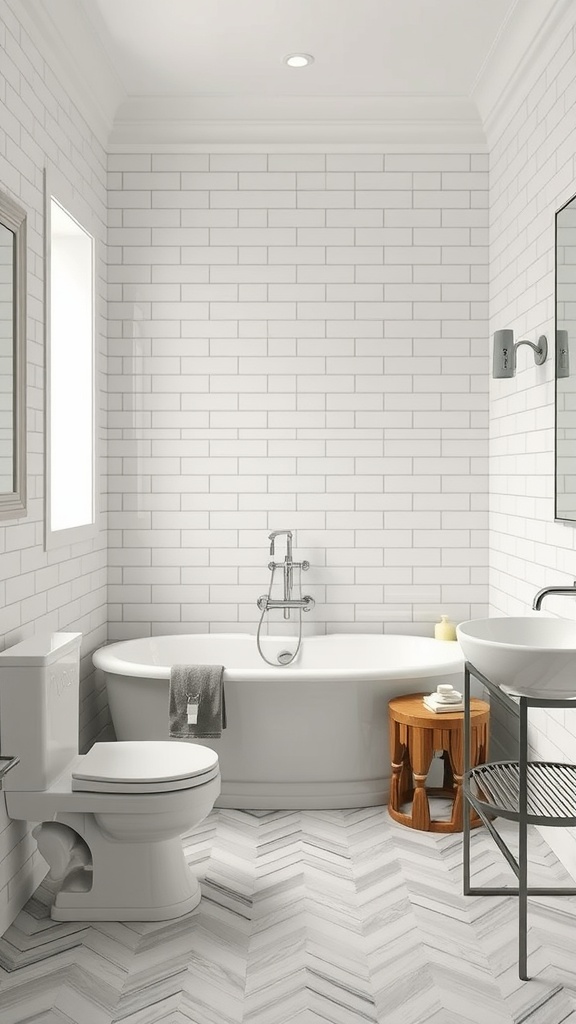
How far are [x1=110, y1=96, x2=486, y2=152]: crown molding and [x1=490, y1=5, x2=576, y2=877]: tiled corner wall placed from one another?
10.9 inches

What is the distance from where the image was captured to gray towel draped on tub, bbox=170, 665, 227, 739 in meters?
3.71

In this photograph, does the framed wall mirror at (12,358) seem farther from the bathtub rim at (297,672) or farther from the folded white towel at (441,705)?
the folded white towel at (441,705)

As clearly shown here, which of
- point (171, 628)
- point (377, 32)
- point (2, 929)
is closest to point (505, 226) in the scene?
point (377, 32)

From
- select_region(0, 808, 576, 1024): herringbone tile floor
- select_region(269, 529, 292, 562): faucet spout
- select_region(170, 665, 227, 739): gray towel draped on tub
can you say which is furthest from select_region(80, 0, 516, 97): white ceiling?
select_region(0, 808, 576, 1024): herringbone tile floor

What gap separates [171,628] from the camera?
15.3ft

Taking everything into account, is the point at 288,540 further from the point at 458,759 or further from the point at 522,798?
the point at 522,798

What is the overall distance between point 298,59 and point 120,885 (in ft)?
11.5

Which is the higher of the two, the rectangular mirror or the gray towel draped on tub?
the rectangular mirror

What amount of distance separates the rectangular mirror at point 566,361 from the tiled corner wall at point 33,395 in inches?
78.1

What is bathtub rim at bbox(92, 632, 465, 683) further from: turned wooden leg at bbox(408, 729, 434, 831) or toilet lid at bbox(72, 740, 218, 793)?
toilet lid at bbox(72, 740, 218, 793)

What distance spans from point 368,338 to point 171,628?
1.84 m

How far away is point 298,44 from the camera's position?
12.7 feet

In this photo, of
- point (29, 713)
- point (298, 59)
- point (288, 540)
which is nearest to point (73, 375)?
point (288, 540)

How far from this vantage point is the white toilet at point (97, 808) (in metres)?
2.90
